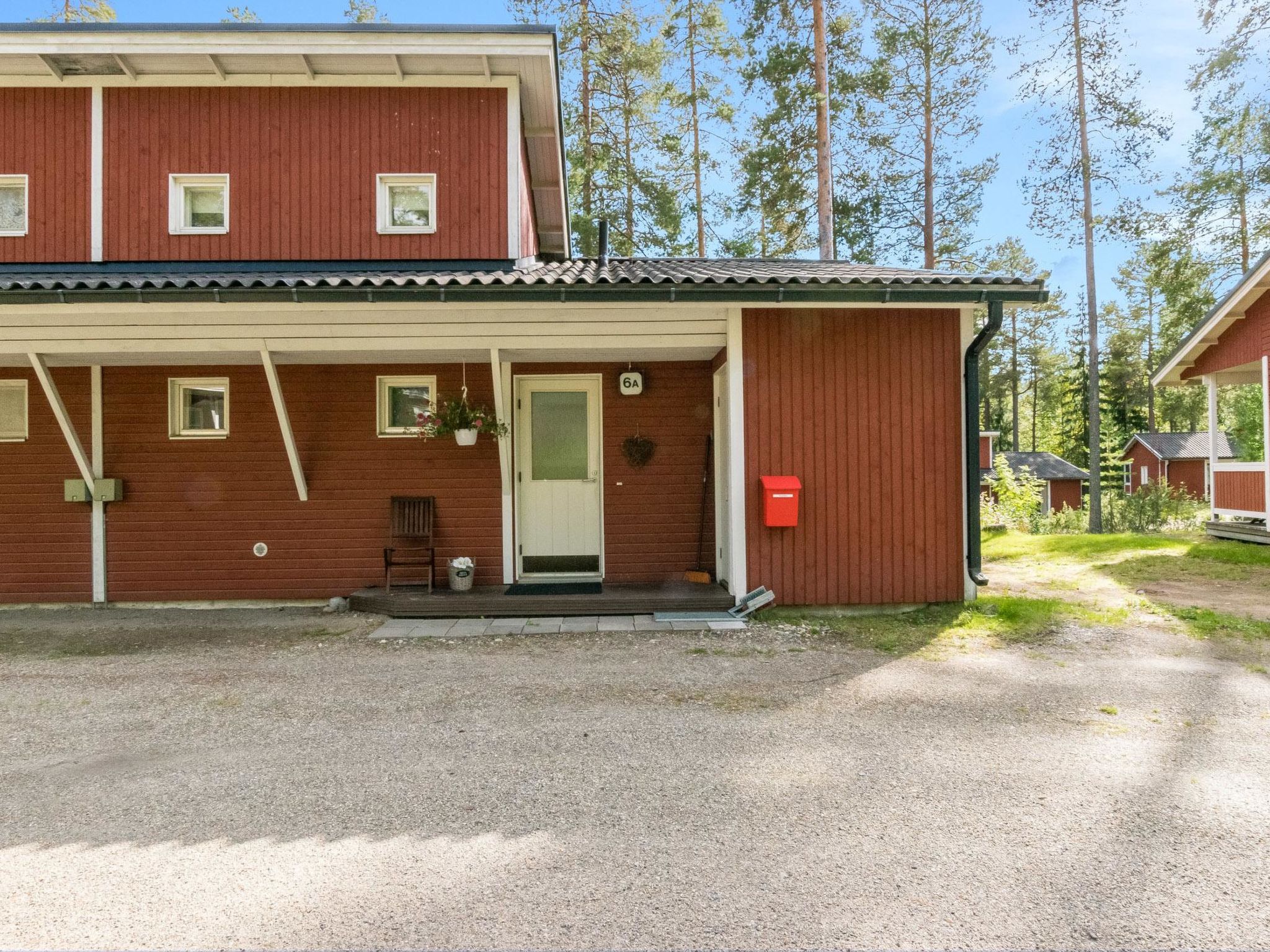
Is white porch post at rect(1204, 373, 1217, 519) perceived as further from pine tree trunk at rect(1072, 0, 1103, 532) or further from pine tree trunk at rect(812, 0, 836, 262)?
pine tree trunk at rect(812, 0, 836, 262)

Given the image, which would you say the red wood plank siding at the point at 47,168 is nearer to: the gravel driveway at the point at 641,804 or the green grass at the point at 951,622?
A: the gravel driveway at the point at 641,804

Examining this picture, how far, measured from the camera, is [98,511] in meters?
Answer: 6.65

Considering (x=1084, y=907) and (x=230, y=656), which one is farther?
(x=230, y=656)

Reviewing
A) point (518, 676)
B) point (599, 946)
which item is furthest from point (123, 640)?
point (599, 946)

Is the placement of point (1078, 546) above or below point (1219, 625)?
above

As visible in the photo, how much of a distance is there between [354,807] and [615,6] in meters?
A: 16.4

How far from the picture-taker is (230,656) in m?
4.94

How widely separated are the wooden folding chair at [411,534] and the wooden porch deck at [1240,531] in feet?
34.3

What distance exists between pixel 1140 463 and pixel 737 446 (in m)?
33.5

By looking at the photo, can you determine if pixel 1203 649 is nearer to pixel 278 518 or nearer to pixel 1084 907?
pixel 1084 907

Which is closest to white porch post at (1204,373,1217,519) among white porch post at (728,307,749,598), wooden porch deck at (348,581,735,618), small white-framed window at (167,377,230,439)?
white porch post at (728,307,749,598)

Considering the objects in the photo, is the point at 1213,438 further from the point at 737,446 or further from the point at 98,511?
the point at 98,511

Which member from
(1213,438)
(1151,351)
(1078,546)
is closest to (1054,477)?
(1151,351)

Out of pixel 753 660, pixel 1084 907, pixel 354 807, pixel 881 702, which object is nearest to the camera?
pixel 1084 907
